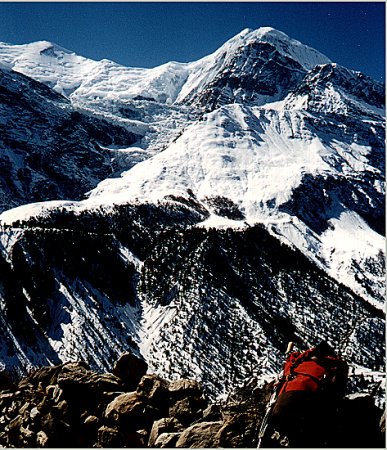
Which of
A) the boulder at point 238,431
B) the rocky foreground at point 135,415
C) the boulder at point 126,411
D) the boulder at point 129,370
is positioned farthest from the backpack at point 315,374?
the boulder at point 129,370

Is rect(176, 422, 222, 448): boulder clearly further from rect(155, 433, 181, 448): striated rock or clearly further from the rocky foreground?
rect(155, 433, 181, 448): striated rock

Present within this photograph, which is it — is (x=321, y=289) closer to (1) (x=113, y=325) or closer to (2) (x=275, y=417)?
(1) (x=113, y=325)

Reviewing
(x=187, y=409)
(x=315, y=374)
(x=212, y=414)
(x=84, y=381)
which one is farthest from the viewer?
(x=84, y=381)

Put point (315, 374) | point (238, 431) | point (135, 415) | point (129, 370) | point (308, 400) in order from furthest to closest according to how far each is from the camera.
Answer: point (129, 370)
point (135, 415)
point (238, 431)
point (315, 374)
point (308, 400)

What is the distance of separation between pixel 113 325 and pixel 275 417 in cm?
13562

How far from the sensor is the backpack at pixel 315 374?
14.8m

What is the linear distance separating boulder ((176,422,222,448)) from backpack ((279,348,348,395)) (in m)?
3.60

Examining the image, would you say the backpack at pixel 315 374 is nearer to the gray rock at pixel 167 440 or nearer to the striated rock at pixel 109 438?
the gray rock at pixel 167 440

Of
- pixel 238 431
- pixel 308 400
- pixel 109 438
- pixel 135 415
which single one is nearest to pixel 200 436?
pixel 238 431

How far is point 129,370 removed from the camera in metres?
25.8

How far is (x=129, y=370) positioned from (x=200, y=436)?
9.23 m

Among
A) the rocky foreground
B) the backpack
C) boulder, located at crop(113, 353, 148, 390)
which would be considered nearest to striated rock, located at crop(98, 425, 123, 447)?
the rocky foreground

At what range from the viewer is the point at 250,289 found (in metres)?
170

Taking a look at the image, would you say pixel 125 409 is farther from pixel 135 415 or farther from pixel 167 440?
pixel 167 440
